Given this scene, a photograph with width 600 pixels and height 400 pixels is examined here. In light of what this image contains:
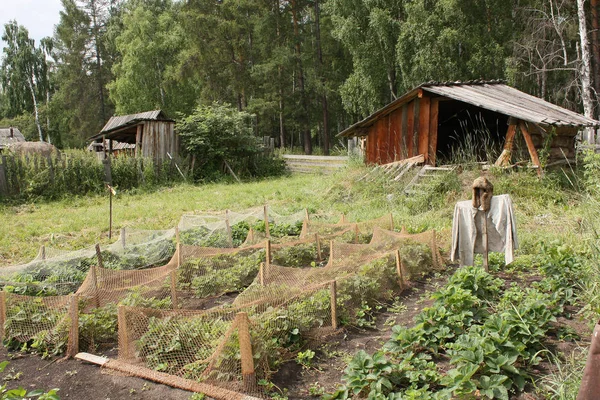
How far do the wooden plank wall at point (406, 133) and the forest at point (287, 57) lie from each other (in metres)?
6.22

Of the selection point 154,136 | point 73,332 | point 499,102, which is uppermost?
point 499,102

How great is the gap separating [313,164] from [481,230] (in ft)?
49.7

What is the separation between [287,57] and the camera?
2717cm

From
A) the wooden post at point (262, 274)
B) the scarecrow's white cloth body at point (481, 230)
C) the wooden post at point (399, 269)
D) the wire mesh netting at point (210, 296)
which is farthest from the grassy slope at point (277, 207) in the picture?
the wooden post at point (262, 274)

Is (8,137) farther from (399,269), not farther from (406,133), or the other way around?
(399,269)

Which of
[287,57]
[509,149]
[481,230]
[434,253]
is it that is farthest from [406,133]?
[287,57]

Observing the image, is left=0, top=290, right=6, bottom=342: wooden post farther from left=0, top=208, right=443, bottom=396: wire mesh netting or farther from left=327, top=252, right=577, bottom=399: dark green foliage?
left=327, top=252, right=577, bottom=399: dark green foliage

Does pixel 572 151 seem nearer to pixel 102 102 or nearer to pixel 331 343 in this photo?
pixel 331 343

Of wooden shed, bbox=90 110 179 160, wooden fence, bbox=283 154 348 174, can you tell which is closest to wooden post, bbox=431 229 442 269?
wooden fence, bbox=283 154 348 174

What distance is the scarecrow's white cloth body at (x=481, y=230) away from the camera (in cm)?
513

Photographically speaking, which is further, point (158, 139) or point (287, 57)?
point (287, 57)

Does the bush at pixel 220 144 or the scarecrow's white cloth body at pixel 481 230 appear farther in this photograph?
the bush at pixel 220 144

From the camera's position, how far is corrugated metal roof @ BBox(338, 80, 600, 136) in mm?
9719

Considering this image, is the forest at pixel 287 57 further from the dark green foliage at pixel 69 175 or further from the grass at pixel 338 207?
the grass at pixel 338 207
